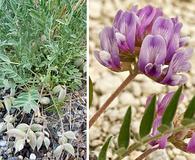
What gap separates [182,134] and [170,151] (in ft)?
1.40

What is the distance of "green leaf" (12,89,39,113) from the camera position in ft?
3.24

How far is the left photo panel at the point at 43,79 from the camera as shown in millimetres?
984

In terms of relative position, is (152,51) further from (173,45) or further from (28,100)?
(28,100)

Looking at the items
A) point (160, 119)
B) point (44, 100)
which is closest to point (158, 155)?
point (44, 100)

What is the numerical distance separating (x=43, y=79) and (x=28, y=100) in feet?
0.14

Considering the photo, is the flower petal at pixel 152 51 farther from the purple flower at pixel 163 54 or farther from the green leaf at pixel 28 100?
the green leaf at pixel 28 100

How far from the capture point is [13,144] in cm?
102

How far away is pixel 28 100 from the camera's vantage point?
3.24 feet

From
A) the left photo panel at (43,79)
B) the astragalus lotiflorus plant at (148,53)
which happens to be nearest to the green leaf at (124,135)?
the astragalus lotiflorus plant at (148,53)

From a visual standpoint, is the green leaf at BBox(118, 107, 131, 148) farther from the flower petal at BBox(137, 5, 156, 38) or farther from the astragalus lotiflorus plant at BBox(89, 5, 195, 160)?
the flower petal at BBox(137, 5, 156, 38)

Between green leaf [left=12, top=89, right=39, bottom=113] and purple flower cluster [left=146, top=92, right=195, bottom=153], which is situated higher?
purple flower cluster [left=146, top=92, right=195, bottom=153]

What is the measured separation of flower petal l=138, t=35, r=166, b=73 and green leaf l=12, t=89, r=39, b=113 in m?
0.28

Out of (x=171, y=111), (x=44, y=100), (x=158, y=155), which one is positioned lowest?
(x=158, y=155)

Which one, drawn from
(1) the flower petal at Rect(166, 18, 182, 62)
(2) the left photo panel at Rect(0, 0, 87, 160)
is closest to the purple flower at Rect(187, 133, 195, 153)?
(1) the flower petal at Rect(166, 18, 182, 62)
